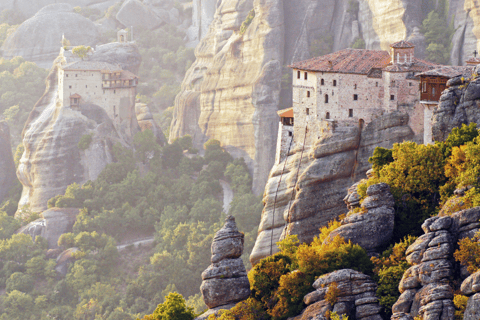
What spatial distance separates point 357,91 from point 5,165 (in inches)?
2129

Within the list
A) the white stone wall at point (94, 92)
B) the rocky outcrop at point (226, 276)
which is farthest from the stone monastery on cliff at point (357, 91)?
the white stone wall at point (94, 92)

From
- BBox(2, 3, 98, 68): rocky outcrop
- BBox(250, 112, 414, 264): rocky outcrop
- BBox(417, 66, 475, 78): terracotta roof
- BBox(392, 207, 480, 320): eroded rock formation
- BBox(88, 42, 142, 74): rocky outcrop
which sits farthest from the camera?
BBox(2, 3, 98, 68): rocky outcrop

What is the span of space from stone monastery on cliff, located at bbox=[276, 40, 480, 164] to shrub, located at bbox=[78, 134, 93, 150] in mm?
33928

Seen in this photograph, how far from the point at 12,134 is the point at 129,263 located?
130 ft

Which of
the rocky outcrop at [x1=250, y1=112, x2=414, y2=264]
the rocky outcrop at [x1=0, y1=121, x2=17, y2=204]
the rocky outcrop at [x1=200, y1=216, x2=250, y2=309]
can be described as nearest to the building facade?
the rocky outcrop at [x1=250, y1=112, x2=414, y2=264]

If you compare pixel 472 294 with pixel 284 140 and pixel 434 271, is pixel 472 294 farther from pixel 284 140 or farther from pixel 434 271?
pixel 284 140

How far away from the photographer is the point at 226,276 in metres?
41.8

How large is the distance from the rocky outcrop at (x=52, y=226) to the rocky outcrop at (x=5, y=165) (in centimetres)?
1220

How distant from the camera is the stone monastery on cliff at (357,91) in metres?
55.6

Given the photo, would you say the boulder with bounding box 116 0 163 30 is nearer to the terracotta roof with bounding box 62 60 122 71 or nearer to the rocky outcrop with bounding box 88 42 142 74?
the rocky outcrop with bounding box 88 42 142 74

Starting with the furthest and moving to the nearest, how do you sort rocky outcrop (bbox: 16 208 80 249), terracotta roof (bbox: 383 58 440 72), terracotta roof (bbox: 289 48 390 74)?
1. rocky outcrop (bbox: 16 208 80 249)
2. terracotta roof (bbox: 289 48 390 74)
3. terracotta roof (bbox: 383 58 440 72)

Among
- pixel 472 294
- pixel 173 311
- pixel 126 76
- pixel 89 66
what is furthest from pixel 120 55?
pixel 472 294

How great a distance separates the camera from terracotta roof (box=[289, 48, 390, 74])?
2306 inches

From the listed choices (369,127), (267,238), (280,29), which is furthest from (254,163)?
(369,127)
